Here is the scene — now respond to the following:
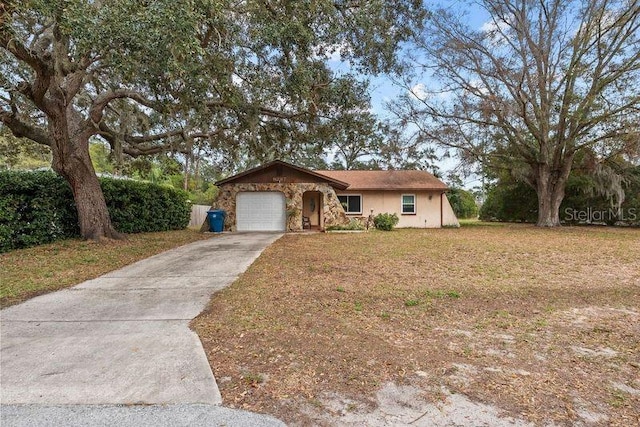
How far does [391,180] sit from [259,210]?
25.3 feet

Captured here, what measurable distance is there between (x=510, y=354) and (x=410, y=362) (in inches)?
37.1

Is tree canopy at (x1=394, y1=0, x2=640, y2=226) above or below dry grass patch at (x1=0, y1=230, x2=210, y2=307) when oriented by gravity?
above

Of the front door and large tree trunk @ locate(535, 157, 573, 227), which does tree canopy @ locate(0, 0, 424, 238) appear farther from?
large tree trunk @ locate(535, 157, 573, 227)

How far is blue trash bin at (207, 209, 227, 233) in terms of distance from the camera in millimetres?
15570

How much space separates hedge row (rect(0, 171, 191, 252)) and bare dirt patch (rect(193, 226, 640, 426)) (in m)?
6.30

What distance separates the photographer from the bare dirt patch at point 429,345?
8.09ft

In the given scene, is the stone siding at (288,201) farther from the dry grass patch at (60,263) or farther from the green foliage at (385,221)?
the dry grass patch at (60,263)

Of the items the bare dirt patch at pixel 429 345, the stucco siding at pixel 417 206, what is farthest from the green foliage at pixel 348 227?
the bare dirt patch at pixel 429 345

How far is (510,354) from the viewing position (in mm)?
3268

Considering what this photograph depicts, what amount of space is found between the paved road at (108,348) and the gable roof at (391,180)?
1410cm

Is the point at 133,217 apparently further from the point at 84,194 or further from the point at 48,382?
the point at 48,382

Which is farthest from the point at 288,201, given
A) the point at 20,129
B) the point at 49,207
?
the point at 20,129

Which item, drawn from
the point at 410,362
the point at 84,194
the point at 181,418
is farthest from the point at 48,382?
the point at 84,194

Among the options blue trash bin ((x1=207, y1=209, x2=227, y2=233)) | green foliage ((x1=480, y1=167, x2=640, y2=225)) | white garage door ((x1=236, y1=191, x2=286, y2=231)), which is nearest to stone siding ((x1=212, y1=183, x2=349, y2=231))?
white garage door ((x1=236, y1=191, x2=286, y2=231))
